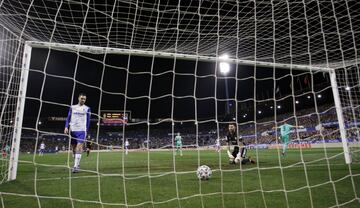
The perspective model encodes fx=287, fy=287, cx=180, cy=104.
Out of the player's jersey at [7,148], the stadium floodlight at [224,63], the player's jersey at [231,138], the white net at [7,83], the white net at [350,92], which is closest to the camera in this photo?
the white net at [7,83]

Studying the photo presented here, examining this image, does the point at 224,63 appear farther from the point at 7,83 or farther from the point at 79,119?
the point at 7,83

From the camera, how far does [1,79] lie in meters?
5.61

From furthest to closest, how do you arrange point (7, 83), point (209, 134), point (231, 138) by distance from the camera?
point (209, 134)
point (231, 138)
point (7, 83)

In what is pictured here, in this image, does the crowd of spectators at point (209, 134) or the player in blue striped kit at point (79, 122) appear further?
the crowd of spectators at point (209, 134)

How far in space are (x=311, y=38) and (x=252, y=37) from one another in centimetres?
143

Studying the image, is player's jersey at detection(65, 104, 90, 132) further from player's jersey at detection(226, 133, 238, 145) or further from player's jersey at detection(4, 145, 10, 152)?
player's jersey at detection(226, 133, 238, 145)

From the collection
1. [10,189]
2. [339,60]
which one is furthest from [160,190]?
[339,60]

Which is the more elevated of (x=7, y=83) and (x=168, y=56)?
(x=168, y=56)

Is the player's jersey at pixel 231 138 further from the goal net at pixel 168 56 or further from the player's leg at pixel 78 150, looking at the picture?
the player's leg at pixel 78 150

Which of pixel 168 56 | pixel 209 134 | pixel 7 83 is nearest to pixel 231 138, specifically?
pixel 168 56

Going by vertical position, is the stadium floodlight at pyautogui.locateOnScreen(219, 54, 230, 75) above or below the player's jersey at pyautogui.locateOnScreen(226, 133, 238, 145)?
above

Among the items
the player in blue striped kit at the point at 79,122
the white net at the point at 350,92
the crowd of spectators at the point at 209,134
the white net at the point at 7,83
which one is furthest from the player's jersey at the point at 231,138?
the white net at the point at 7,83

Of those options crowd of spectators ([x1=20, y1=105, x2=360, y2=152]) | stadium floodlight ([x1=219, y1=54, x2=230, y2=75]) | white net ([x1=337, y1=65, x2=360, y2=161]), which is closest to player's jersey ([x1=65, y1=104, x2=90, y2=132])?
stadium floodlight ([x1=219, y1=54, x2=230, y2=75])

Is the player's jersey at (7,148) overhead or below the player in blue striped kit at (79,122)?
below
